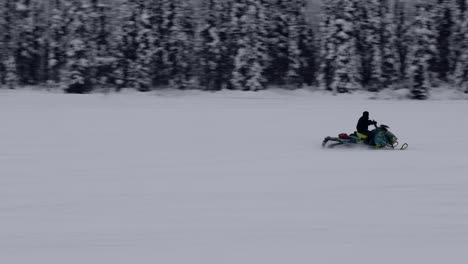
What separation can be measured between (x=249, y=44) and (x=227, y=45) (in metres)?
4.00

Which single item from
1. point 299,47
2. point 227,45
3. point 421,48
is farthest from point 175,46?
point 421,48

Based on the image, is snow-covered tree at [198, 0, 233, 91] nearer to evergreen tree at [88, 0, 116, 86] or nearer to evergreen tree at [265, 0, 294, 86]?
evergreen tree at [265, 0, 294, 86]

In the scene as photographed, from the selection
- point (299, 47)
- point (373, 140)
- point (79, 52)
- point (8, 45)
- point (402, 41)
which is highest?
point (402, 41)

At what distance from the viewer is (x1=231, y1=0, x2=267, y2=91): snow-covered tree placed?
43.1 metres

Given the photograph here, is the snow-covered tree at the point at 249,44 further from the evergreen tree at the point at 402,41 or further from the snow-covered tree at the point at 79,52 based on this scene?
the evergreen tree at the point at 402,41

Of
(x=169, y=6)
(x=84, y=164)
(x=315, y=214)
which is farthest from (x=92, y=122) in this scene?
(x=169, y=6)

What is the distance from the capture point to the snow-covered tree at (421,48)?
39281 millimetres

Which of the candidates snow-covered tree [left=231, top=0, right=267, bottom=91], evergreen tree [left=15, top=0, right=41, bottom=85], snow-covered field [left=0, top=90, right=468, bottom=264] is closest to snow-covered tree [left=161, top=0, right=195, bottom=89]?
snow-covered tree [left=231, top=0, right=267, bottom=91]

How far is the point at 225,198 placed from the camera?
32.1 feet

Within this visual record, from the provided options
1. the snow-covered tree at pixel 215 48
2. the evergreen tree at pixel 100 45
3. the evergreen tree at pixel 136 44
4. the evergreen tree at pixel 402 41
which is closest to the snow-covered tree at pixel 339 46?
the evergreen tree at pixel 402 41

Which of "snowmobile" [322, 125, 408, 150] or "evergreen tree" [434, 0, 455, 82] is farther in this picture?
"evergreen tree" [434, 0, 455, 82]

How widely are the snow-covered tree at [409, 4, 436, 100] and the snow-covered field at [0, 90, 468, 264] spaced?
21373mm

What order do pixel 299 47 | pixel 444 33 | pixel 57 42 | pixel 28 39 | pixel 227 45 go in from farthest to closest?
pixel 299 47
pixel 28 39
pixel 444 33
pixel 227 45
pixel 57 42

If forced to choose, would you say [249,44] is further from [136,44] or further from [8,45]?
[8,45]
